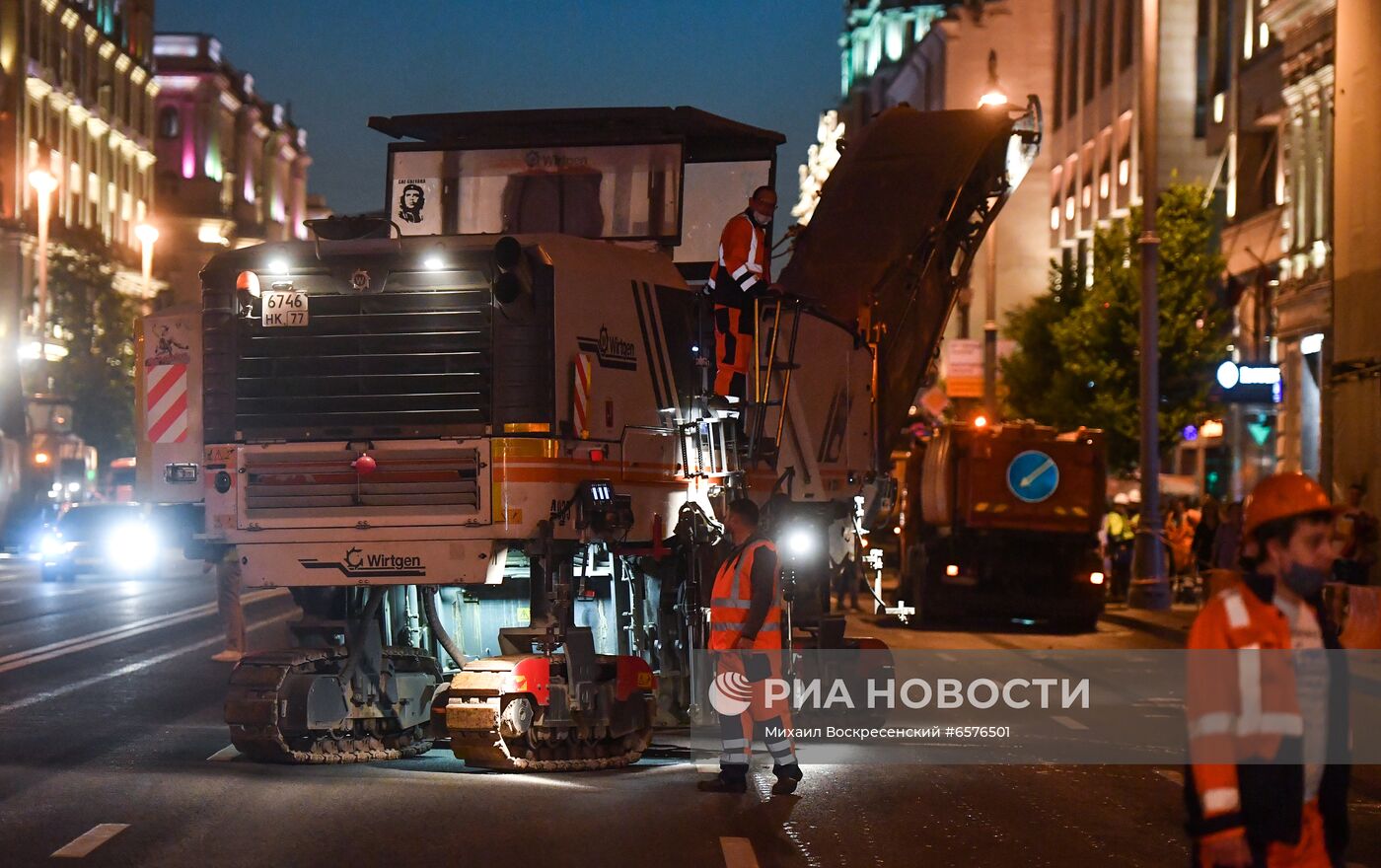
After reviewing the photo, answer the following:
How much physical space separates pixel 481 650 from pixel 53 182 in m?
47.7

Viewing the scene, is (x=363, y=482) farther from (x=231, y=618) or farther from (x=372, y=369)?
(x=231, y=618)

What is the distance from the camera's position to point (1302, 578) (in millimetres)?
5484

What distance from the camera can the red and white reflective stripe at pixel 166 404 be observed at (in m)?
12.4

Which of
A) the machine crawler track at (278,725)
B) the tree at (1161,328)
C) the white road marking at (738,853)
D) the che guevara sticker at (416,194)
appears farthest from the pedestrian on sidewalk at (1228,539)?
the tree at (1161,328)

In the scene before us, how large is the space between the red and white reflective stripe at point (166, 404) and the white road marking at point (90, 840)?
3.17 m

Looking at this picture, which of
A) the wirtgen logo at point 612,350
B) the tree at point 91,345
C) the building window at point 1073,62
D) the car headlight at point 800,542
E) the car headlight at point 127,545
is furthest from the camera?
the tree at point 91,345

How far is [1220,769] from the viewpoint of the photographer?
17.0 feet

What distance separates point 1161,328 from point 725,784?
36.0m

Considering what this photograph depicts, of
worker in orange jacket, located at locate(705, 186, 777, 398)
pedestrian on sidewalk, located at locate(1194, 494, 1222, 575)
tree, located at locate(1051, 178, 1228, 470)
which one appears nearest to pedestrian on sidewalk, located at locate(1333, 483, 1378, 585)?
pedestrian on sidewalk, located at locate(1194, 494, 1222, 575)

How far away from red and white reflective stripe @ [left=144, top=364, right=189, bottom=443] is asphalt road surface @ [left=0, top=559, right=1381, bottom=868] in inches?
76.6

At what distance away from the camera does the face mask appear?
215 inches

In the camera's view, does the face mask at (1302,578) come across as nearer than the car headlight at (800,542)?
Yes

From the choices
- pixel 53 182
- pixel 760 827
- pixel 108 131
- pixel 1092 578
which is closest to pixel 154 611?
pixel 1092 578

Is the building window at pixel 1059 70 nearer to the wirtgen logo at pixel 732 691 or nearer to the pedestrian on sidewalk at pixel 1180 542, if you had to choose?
the pedestrian on sidewalk at pixel 1180 542
